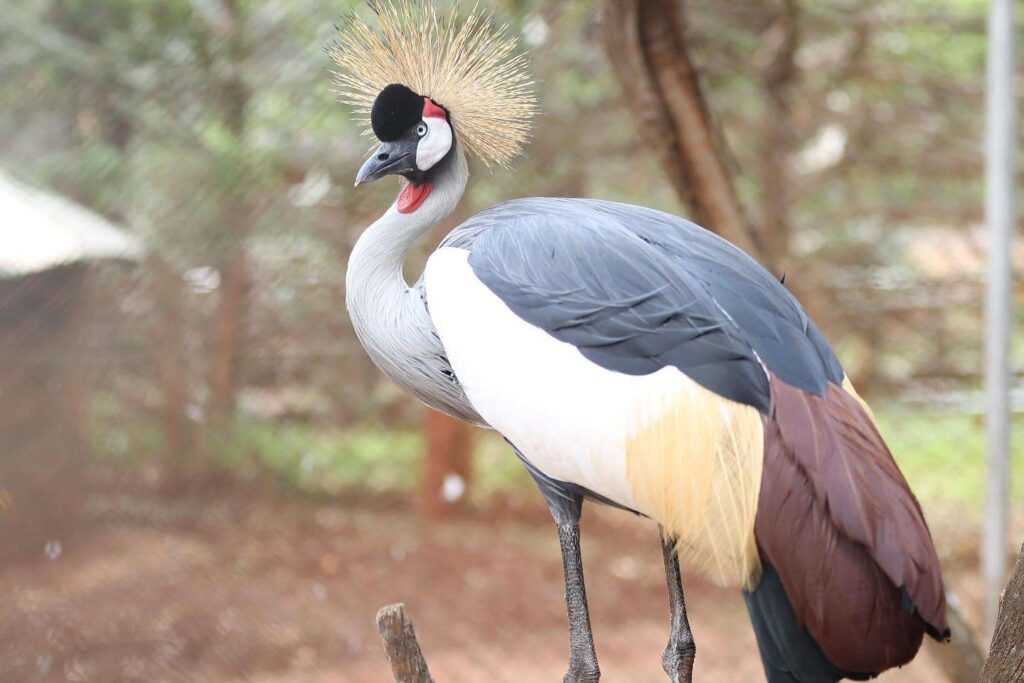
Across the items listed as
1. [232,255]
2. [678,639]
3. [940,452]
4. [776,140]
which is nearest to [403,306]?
[678,639]

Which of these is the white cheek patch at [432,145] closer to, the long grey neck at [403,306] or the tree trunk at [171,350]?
the long grey neck at [403,306]

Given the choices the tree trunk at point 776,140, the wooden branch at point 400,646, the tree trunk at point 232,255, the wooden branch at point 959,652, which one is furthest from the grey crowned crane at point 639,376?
the tree trunk at point 776,140

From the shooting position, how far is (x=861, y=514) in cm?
99

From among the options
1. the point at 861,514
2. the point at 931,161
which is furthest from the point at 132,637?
the point at 931,161

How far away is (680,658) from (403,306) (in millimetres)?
546

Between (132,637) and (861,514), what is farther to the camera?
(132,637)

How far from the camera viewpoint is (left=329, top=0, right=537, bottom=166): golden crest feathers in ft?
4.46

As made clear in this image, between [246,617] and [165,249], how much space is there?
91cm

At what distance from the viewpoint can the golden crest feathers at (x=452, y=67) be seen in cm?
136

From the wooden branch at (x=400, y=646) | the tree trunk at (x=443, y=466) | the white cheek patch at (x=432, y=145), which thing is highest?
the white cheek patch at (x=432, y=145)

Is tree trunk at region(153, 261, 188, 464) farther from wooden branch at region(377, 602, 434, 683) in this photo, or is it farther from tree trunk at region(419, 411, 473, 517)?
wooden branch at region(377, 602, 434, 683)

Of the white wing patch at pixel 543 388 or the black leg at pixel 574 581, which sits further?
the black leg at pixel 574 581

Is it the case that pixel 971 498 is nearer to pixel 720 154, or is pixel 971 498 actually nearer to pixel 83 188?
pixel 720 154

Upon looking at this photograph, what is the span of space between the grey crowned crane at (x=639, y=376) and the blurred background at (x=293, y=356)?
82cm
